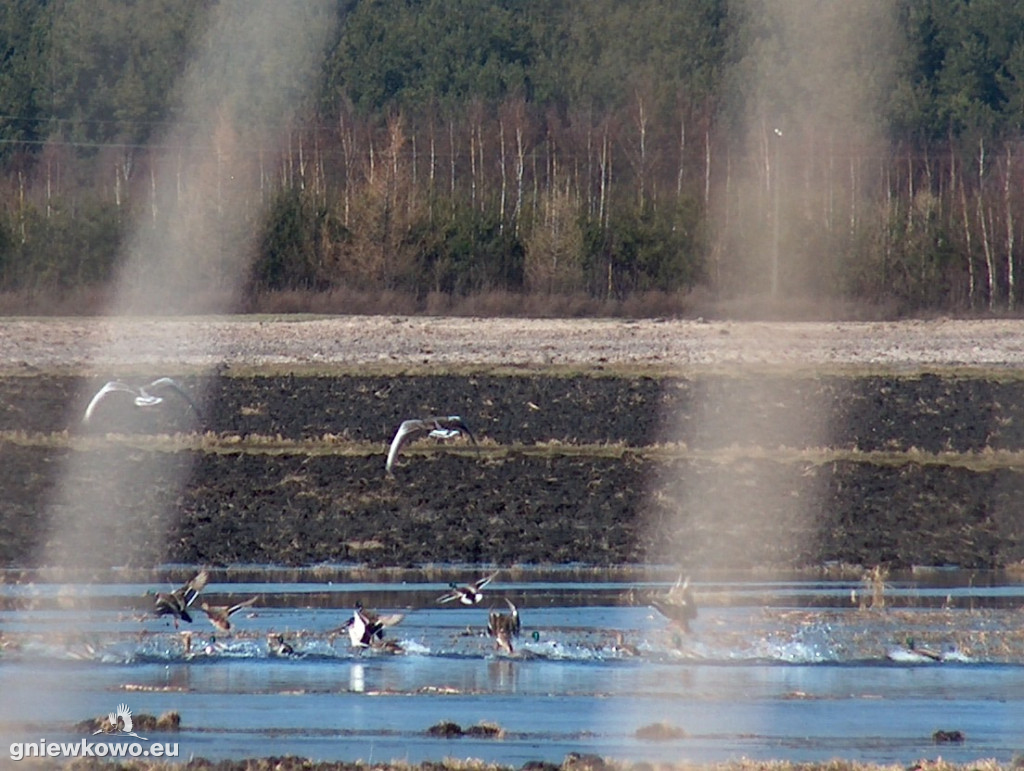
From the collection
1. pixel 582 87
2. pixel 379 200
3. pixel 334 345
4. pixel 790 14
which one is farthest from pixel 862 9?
pixel 582 87

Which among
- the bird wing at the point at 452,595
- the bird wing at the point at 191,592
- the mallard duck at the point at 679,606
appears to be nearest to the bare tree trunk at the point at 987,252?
the bird wing at the point at 452,595

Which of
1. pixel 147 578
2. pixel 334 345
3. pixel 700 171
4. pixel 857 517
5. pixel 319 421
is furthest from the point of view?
pixel 700 171

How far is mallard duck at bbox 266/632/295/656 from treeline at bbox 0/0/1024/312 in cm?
2102

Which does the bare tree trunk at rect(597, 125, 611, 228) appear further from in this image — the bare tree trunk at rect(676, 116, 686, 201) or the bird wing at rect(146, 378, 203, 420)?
the bird wing at rect(146, 378, 203, 420)

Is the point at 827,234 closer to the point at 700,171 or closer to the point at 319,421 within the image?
the point at 700,171

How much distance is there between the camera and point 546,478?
1923 cm

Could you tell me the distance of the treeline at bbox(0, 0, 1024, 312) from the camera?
39.3 m

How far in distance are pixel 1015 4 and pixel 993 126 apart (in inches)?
149

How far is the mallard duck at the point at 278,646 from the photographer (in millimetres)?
11422

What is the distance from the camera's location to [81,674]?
1070cm

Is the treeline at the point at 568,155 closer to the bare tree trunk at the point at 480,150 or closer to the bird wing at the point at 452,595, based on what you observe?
the bare tree trunk at the point at 480,150

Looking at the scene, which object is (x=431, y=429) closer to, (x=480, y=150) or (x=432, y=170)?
(x=432, y=170)

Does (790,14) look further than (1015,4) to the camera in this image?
No

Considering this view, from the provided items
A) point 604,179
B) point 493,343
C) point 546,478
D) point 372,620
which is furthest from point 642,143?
point 372,620
